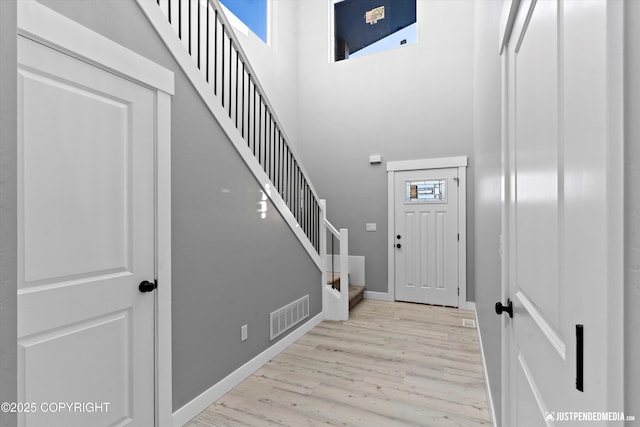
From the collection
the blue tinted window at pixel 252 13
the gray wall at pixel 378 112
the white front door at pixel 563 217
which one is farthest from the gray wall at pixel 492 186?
the blue tinted window at pixel 252 13

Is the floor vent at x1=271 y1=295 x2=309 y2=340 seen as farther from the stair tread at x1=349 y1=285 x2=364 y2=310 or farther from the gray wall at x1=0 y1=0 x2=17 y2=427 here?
the gray wall at x1=0 y1=0 x2=17 y2=427

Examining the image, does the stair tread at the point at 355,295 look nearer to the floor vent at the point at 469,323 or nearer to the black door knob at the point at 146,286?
the floor vent at the point at 469,323

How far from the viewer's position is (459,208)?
183 inches

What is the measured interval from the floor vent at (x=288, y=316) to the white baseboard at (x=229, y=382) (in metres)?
0.09

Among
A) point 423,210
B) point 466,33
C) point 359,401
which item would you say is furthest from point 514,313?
point 466,33

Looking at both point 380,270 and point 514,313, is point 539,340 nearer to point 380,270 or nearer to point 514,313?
point 514,313

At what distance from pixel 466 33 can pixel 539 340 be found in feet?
16.2

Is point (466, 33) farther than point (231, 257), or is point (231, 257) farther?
point (466, 33)

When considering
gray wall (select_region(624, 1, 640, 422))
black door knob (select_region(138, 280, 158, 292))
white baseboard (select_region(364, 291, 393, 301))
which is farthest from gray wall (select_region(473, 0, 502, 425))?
white baseboard (select_region(364, 291, 393, 301))

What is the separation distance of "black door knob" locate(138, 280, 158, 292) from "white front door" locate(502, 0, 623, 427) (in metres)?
1.81

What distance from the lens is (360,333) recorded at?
3.63 m

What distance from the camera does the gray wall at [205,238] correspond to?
181cm

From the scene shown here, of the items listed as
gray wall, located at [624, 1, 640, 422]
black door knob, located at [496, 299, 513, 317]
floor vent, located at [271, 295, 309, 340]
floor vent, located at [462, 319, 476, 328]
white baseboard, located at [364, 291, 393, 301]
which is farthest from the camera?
white baseboard, located at [364, 291, 393, 301]

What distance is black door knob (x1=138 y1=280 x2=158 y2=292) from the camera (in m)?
1.78
